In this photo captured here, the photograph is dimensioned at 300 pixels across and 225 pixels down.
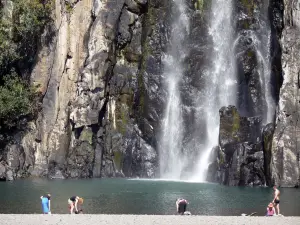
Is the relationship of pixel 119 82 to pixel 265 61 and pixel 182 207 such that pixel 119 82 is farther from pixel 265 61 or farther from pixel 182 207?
pixel 182 207

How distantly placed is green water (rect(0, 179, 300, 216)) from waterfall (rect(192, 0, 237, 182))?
10.5 metres

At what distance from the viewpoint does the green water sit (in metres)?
32.6

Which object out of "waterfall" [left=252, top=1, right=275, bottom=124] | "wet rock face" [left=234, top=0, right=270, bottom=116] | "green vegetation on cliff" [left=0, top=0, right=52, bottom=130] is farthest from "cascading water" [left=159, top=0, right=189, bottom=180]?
"green vegetation on cliff" [left=0, top=0, right=52, bottom=130]

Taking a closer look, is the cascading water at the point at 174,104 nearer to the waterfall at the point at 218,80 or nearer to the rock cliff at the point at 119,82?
the rock cliff at the point at 119,82

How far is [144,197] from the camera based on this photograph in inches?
1542

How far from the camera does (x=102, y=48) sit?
6200 centimetres

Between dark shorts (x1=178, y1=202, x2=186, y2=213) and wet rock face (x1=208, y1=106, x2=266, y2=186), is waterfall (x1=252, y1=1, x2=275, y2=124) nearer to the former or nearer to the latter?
wet rock face (x1=208, y1=106, x2=266, y2=186)

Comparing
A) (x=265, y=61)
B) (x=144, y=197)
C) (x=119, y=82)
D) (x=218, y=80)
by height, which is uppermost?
(x=265, y=61)

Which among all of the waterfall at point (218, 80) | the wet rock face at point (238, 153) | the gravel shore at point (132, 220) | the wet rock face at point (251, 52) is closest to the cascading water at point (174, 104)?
the waterfall at point (218, 80)

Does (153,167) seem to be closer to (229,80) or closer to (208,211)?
(229,80)

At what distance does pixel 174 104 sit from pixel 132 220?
3703 cm

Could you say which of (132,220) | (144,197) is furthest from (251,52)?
(132,220)

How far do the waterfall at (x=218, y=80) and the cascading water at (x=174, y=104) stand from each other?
2.57m

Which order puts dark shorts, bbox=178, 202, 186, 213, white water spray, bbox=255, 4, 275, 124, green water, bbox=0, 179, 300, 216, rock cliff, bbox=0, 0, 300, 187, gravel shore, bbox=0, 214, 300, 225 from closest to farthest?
1. gravel shore, bbox=0, 214, 300, 225
2. dark shorts, bbox=178, 202, 186, 213
3. green water, bbox=0, 179, 300, 216
4. white water spray, bbox=255, 4, 275, 124
5. rock cliff, bbox=0, 0, 300, 187
